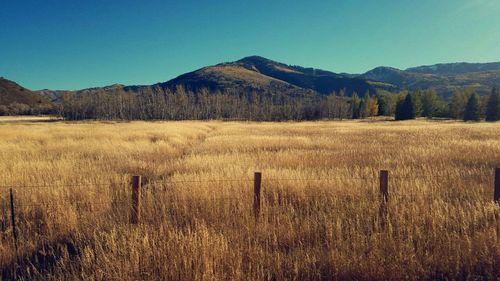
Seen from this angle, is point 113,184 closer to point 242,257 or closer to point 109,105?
A: point 242,257

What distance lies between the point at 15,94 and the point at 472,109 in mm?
202238

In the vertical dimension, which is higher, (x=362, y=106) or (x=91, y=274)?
(x=362, y=106)

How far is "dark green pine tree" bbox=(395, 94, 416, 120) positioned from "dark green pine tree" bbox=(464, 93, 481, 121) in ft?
37.5

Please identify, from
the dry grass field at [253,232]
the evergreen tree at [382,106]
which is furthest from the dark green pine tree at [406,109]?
the dry grass field at [253,232]

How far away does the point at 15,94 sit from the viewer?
162375 mm

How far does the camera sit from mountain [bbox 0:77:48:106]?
15419cm

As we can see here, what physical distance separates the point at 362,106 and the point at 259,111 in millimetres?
36189

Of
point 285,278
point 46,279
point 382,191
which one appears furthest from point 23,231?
point 382,191

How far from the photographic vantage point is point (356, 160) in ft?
41.9

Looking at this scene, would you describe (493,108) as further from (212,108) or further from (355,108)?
(212,108)

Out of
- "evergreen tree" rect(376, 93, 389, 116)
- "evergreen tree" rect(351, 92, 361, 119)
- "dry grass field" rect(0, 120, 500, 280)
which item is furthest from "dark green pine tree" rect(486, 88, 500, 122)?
"dry grass field" rect(0, 120, 500, 280)

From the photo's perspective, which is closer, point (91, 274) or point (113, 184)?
point (91, 274)

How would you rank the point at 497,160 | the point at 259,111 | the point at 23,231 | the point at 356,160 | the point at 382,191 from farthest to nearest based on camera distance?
the point at 259,111 < the point at 356,160 < the point at 497,160 < the point at 382,191 < the point at 23,231

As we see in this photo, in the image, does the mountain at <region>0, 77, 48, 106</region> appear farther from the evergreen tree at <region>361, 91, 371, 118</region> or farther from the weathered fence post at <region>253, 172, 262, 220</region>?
the weathered fence post at <region>253, 172, 262, 220</region>
